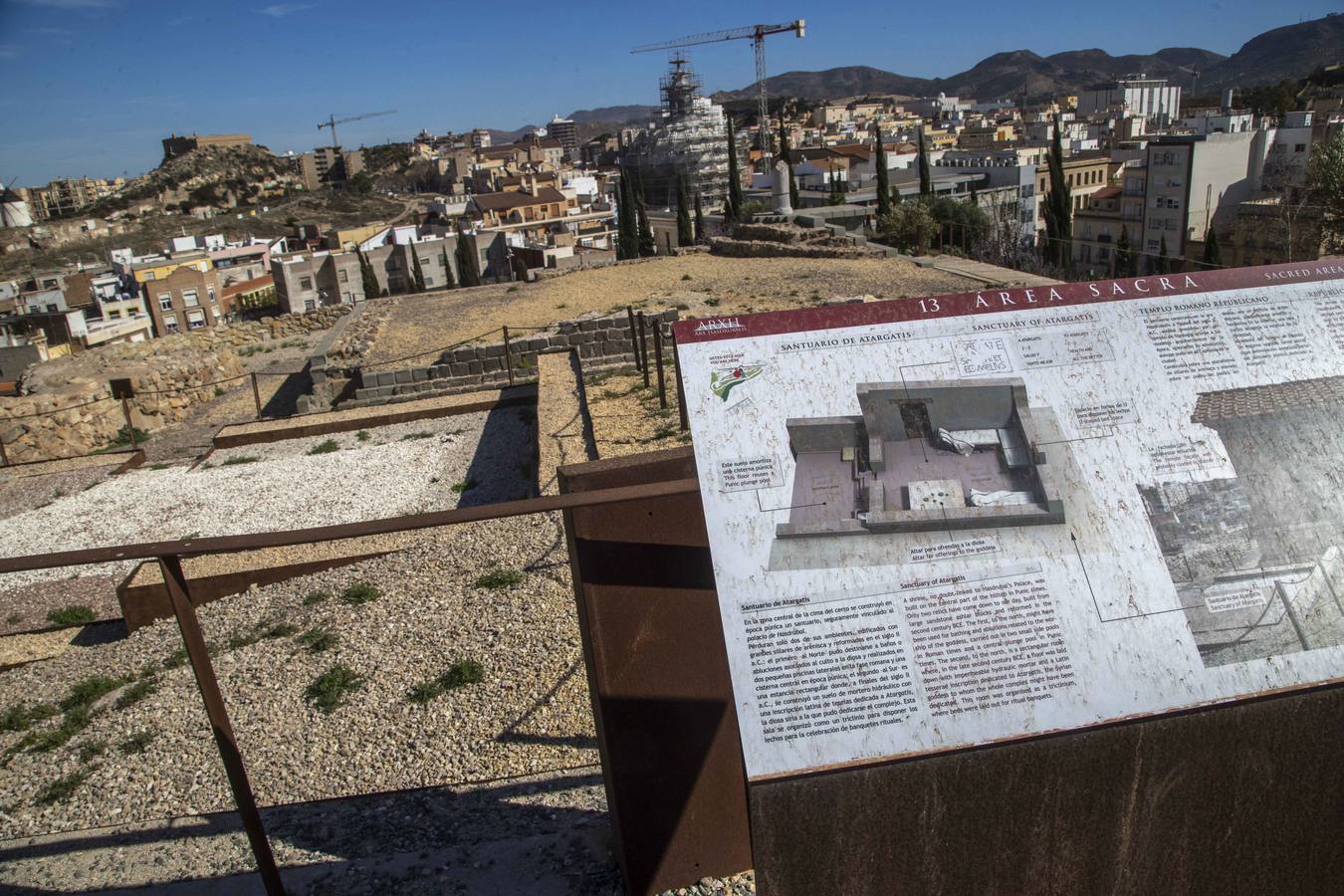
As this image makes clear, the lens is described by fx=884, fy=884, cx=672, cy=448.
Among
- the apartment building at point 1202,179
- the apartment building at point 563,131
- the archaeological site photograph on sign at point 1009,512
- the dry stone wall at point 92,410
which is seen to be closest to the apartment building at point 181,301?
the dry stone wall at point 92,410

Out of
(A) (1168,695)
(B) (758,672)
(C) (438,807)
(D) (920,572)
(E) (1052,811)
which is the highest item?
(D) (920,572)

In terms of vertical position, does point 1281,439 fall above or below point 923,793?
above

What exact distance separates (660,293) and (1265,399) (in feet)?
50.6

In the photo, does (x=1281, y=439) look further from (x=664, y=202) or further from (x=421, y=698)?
(x=664, y=202)

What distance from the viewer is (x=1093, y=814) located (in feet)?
6.98

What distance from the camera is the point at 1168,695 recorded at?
6.52 ft

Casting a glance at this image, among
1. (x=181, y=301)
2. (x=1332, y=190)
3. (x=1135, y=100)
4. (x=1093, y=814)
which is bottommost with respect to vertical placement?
(x=181, y=301)

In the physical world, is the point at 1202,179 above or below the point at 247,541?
below

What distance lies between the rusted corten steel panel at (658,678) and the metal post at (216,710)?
106 centimetres

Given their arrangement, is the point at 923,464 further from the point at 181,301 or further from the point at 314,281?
the point at 181,301

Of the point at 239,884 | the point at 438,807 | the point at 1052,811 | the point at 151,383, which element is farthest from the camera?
the point at 151,383

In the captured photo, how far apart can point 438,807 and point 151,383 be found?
16839 mm

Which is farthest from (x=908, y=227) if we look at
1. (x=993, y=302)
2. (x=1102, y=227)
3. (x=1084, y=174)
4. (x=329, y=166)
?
(x=329, y=166)

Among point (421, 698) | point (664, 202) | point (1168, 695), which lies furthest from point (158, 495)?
point (664, 202)
